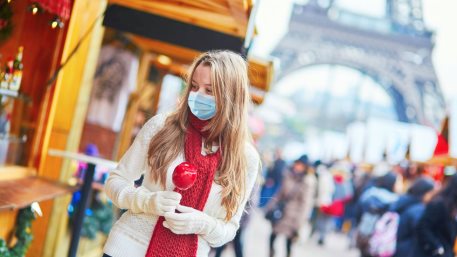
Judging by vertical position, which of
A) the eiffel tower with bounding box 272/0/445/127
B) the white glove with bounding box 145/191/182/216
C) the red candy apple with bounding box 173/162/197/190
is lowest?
the white glove with bounding box 145/191/182/216

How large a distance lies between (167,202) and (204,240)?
12.6 inches

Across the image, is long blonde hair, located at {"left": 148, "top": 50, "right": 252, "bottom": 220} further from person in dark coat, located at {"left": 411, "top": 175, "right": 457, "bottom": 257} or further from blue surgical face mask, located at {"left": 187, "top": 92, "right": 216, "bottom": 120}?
person in dark coat, located at {"left": 411, "top": 175, "right": 457, "bottom": 257}

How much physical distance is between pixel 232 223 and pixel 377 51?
34835 mm

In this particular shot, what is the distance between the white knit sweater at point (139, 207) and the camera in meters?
2.28

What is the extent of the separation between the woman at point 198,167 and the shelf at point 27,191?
30.4 inches

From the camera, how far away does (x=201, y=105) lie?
232 centimetres

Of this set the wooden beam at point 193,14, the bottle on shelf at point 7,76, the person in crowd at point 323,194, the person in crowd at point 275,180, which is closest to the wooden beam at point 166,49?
the wooden beam at point 193,14

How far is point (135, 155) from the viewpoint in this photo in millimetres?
2383

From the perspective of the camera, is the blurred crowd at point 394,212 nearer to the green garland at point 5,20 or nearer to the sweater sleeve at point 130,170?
the sweater sleeve at point 130,170

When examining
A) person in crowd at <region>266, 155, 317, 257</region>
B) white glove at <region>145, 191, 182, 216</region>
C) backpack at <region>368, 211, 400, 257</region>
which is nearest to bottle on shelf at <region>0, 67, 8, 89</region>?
white glove at <region>145, 191, 182, 216</region>

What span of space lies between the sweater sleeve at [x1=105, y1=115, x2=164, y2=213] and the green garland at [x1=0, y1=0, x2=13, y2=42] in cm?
184

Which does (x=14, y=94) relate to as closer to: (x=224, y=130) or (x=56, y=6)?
(x=56, y=6)

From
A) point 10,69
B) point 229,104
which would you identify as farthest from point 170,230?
point 10,69

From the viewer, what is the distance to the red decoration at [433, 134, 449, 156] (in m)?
8.02
